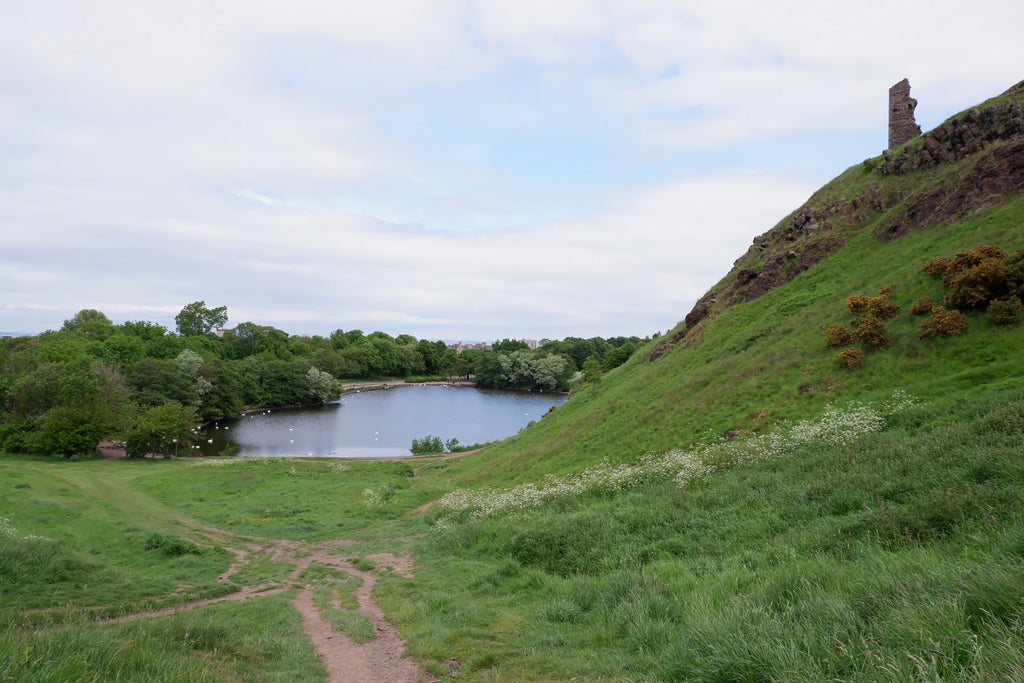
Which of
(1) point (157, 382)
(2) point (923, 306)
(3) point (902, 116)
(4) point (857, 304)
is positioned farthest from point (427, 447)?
(3) point (902, 116)

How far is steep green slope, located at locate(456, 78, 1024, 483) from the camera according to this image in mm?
18141

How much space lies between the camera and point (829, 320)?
23.5 metres

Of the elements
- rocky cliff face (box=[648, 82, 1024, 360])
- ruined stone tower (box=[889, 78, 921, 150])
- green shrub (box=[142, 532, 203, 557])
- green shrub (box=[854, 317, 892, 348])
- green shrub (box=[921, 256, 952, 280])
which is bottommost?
green shrub (box=[142, 532, 203, 557])

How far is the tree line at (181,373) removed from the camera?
48.5 meters

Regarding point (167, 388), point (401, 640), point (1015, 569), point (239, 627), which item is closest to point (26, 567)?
point (239, 627)

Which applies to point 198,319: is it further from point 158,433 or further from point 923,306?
point 923,306

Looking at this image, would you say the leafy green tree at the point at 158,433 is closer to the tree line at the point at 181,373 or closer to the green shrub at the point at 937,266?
the tree line at the point at 181,373

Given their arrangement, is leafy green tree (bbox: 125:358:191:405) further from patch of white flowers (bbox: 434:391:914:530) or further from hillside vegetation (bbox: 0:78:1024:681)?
patch of white flowers (bbox: 434:391:914:530)

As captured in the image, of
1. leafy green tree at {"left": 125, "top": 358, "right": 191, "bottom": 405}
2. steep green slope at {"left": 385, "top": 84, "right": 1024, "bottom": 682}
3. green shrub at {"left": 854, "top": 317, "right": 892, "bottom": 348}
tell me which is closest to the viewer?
steep green slope at {"left": 385, "top": 84, "right": 1024, "bottom": 682}

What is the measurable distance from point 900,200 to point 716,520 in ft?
100

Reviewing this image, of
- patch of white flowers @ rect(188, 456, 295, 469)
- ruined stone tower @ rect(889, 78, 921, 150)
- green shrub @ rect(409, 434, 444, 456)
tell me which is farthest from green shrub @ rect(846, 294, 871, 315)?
green shrub @ rect(409, 434, 444, 456)

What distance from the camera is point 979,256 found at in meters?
18.5

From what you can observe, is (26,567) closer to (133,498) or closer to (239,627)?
(239,627)

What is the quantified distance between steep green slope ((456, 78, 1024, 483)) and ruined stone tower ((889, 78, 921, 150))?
18.3 feet
